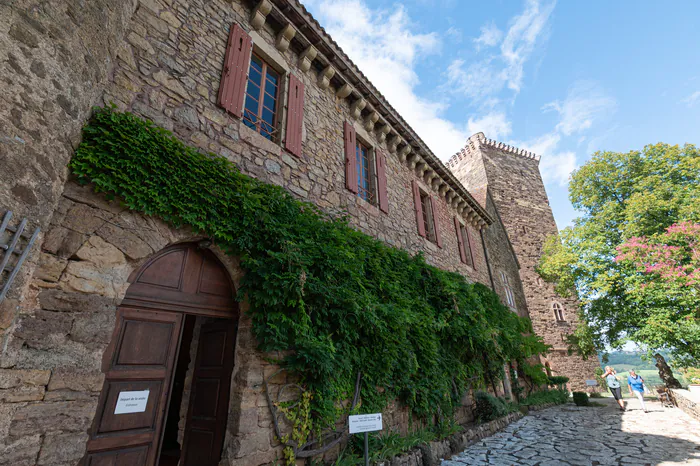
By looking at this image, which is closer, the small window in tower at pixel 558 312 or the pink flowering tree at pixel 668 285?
the pink flowering tree at pixel 668 285

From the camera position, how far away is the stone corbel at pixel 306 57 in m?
5.61

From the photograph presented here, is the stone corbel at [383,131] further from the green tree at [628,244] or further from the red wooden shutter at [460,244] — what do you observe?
the green tree at [628,244]

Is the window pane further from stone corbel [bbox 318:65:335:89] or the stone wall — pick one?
the stone wall

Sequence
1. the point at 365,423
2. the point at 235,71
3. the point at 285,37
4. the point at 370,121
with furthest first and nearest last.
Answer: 1. the point at 370,121
2. the point at 285,37
3. the point at 235,71
4. the point at 365,423

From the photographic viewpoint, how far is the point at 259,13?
4957 millimetres

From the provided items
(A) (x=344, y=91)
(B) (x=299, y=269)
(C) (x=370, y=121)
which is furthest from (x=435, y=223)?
(B) (x=299, y=269)

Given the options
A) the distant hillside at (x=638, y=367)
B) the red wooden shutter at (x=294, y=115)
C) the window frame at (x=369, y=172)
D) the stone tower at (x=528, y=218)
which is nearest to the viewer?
the red wooden shutter at (x=294, y=115)

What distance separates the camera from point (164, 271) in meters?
3.12

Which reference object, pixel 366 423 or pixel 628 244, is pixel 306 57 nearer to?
pixel 366 423

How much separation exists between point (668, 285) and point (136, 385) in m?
13.9

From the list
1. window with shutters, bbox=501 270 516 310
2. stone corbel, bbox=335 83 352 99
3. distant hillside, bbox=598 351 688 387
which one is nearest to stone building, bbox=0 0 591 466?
stone corbel, bbox=335 83 352 99

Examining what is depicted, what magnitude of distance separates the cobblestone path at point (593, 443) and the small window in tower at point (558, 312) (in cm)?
988

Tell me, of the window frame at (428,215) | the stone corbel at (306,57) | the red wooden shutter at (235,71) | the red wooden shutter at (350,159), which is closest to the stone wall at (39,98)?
the red wooden shutter at (235,71)

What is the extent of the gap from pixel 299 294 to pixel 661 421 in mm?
9301
